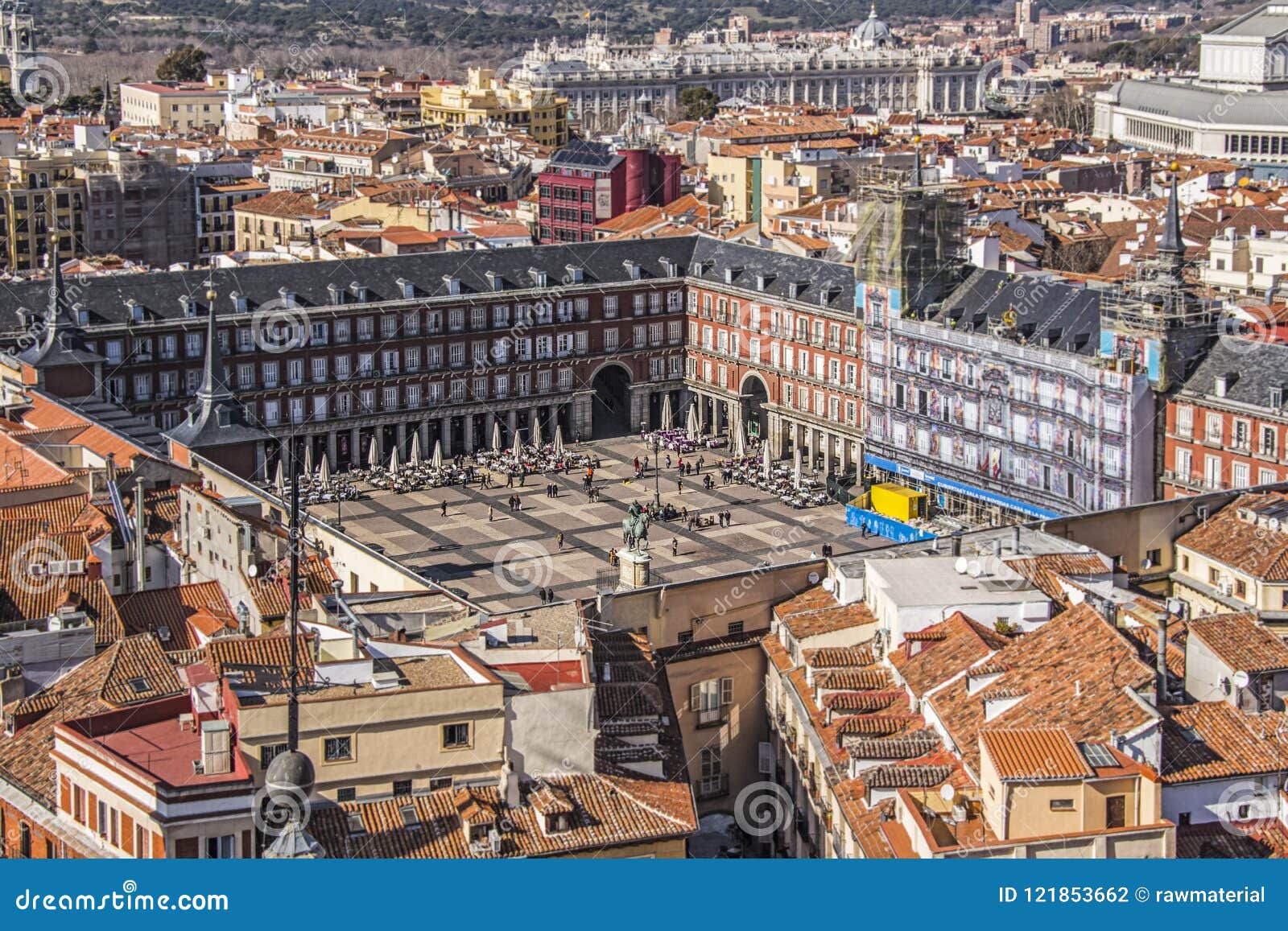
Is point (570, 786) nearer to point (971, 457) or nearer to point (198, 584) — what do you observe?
point (198, 584)

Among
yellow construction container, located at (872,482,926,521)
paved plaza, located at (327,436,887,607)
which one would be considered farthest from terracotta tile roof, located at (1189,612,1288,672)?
yellow construction container, located at (872,482,926,521)

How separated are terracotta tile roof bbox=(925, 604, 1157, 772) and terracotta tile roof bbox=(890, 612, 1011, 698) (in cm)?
78

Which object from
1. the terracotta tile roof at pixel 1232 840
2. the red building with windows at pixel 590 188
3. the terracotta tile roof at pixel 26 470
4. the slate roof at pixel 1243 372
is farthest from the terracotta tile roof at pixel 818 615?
the red building with windows at pixel 590 188

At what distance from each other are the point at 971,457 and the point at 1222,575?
126ft

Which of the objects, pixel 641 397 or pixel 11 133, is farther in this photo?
pixel 11 133

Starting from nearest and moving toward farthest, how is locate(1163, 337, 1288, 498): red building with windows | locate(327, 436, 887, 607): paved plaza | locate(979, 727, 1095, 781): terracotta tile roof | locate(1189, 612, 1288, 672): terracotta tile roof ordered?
locate(979, 727, 1095, 781): terracotta tile roof → locate(1189, 612, 1288, 672): terracotta tile roof → locate(1163, 337, 1288, 498): red building with windows → locate(327, 436, 887, 607): paved plaza

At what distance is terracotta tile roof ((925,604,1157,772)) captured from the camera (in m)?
43.0

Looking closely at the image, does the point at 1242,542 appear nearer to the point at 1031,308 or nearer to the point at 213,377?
the point at 1031,308

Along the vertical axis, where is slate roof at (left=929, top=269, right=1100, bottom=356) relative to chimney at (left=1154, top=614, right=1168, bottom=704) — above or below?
above

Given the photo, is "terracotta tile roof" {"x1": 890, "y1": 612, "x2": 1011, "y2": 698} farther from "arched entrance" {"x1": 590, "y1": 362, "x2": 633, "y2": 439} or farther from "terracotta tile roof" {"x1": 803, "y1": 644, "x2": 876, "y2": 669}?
"arched entrance" {"x1": 590, "y1": 362, "x2": 633, "y2": 439}

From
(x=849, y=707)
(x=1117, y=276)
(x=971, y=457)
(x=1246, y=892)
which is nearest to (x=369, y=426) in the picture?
(x=971, y=457)

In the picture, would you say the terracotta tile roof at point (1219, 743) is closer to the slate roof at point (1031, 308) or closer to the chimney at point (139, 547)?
the chimney at point (139, 547)

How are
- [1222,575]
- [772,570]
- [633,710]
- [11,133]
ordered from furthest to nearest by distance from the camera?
1. [11,133]
2. [1222,575]
3. [772,570]
4. [633,710]

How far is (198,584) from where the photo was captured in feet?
194
